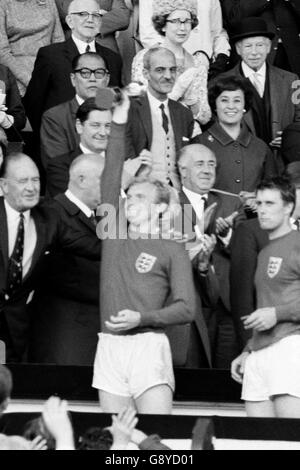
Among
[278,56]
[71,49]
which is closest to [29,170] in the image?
[71,49]

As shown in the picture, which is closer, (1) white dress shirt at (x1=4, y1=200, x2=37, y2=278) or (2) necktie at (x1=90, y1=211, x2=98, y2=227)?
(1) white dress shirt at (x1=4, y1=200, x2=37, y2=278)

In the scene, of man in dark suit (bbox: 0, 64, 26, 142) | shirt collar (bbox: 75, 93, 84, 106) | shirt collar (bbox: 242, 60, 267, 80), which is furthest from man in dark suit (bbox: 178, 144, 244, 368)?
shirt collar (bbox: 242, 60, 267, 80)

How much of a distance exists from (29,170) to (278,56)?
3.96 metres

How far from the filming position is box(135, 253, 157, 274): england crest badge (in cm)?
819

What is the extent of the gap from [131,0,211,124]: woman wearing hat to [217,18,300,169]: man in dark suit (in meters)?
0.26

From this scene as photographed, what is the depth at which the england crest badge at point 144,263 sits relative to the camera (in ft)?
26.9

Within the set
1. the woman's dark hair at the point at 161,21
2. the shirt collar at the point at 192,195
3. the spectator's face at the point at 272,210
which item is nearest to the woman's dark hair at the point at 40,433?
the spectator's face at the point at 272,210

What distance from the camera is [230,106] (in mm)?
10516

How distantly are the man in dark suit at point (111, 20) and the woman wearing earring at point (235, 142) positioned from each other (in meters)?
1.94

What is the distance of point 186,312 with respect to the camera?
812 centimetres

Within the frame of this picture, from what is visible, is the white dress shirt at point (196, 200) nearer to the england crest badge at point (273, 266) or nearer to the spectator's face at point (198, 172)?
the spectator's face at point (198, 172)

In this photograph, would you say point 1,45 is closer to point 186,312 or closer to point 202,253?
point 202,253

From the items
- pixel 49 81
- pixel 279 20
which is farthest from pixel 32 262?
pixel 279 20

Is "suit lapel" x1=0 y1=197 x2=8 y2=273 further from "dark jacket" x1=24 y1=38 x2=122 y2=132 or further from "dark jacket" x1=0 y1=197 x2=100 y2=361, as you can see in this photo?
"dark jacket" x1=24 y1=38 x2=122 y2=132
